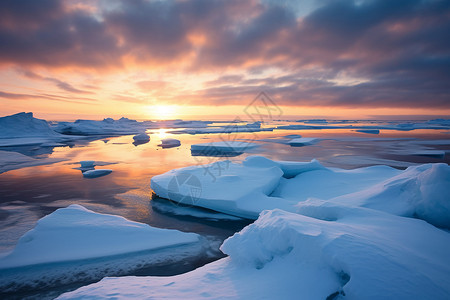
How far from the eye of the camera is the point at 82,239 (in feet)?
12.7

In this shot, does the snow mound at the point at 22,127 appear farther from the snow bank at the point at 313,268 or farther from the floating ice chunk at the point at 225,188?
the snow bank at the point at 313,268

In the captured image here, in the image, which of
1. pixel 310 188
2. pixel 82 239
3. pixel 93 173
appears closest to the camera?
pixel 82 239

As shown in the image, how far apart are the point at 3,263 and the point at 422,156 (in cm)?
1875

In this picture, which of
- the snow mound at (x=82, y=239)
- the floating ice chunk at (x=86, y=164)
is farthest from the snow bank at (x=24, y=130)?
the snow mound at (x=82, y=239)

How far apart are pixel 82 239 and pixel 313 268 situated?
396cm

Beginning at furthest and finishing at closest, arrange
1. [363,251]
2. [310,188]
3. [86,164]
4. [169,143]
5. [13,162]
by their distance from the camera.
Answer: [169,143]
[13,162]
[86,164]
[310,188]
[363,251]

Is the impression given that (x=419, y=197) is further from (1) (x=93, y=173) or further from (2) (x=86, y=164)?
(2) (x=86, y=164)

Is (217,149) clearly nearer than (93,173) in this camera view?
No

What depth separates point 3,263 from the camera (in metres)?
3.31

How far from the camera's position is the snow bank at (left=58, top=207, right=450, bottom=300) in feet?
6.32

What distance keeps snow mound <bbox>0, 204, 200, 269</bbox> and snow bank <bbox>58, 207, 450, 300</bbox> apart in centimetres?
135

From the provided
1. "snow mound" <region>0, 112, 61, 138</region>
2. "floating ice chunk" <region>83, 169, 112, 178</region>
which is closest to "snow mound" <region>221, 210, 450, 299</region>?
"floating ice chunk" <region>83, 169, 112, 178</region>

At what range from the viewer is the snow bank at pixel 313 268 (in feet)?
6.32

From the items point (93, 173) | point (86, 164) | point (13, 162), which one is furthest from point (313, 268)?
point (13, 162)
